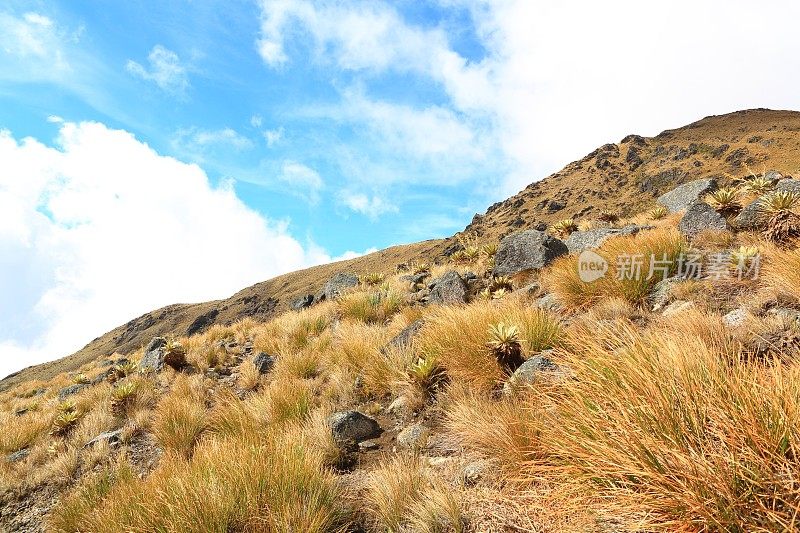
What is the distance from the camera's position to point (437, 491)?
10.3ft

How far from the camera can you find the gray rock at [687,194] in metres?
15.0

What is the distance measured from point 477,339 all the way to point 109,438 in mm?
6452

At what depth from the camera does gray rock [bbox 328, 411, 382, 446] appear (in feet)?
16.2

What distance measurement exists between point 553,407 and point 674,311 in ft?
11.0

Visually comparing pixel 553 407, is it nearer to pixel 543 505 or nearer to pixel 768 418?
pixel 543 505

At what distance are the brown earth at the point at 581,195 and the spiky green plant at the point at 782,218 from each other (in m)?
46.4

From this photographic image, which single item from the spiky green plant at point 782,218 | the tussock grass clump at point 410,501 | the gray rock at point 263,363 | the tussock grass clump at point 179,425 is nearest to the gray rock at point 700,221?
the spiky green plant at point 782,218

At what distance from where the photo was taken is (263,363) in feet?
30.8

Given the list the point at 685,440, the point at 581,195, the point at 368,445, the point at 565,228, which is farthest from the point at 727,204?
the point at 581,195

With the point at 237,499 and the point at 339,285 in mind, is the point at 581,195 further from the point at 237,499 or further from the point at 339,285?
the point at 237,499

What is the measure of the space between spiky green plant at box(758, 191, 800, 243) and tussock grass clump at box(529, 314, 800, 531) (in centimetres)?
618

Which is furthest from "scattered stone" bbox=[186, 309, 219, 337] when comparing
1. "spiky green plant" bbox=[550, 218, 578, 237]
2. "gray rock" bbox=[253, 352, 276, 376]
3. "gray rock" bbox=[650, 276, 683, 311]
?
"gray rock" bbox=[650, 276, 683, 311]

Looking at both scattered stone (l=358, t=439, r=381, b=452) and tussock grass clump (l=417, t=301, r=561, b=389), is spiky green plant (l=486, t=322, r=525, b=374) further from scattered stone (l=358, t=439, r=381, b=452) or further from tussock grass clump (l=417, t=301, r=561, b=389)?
scattered stone (l=358, t=439, r=381, b=452)

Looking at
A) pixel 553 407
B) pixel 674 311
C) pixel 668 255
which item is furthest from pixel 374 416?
pixel 668 255
